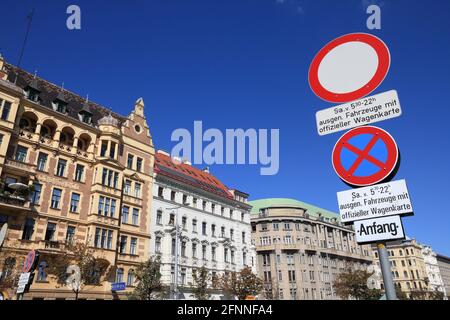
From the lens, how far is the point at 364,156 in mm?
3467

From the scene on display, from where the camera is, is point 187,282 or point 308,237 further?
point 308,237

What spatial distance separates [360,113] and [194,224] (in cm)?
4487

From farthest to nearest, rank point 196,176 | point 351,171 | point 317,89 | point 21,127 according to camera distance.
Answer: point 196,176 → point 21,127 → point 317,89 → point 351,171

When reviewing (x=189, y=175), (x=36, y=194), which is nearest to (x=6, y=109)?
(x=36, y=194)

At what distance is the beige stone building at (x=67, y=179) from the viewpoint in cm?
3005

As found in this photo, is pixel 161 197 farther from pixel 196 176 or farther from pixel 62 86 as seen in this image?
pixel 62 86

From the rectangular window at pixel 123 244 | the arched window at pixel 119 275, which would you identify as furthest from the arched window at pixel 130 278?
the rectangular window at pixel 123 244

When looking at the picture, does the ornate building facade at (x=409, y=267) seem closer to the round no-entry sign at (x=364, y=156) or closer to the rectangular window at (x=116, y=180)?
the rectangular window at (x=116, y=180)

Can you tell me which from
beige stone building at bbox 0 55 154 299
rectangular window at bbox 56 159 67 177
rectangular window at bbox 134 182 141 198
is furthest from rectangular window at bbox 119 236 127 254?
rectangular window at bbox 56 159 67 177

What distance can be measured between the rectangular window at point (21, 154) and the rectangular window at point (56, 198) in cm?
391
